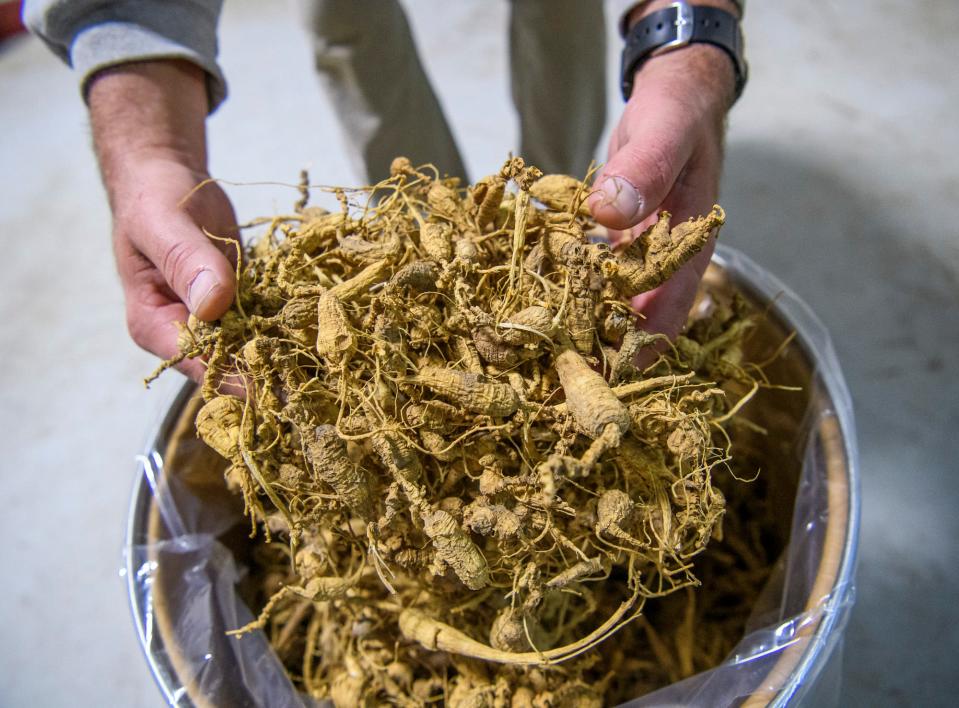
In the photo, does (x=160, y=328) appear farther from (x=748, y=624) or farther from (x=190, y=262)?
(x=748, y=624)

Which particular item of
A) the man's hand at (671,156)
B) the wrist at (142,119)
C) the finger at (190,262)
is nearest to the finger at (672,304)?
the man's hand at (671,156)

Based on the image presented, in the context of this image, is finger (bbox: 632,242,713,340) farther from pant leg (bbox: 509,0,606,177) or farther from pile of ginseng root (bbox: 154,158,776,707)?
pant leg (bbox: 509,0,606,177)

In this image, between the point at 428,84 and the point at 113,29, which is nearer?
the point at 113,29

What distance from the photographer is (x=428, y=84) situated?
1501 millimetres

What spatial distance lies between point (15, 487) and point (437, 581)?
3.83 feet

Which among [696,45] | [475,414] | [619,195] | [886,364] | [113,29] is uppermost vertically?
[113,29]

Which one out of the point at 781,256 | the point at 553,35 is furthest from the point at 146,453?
the point at 781,256

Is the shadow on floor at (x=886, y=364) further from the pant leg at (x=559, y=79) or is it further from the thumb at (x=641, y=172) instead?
the thumb at (x=641, y=172)

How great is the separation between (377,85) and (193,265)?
31.8 inches

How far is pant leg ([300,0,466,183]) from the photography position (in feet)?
4.08

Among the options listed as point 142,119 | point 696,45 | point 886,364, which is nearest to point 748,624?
point 696,45

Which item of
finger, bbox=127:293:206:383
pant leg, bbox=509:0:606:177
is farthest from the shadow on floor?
finger, bbox=127:293:206:383

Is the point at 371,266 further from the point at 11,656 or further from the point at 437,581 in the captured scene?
the point at 11,656

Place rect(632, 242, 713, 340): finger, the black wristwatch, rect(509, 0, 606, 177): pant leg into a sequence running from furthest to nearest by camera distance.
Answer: rect(509, 0, 606, 177): pant leg, the black wristwatch, rect(632, 242, 713, 340): finger
